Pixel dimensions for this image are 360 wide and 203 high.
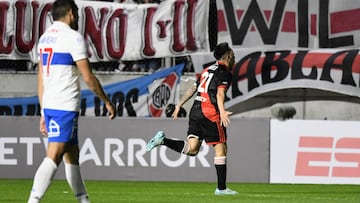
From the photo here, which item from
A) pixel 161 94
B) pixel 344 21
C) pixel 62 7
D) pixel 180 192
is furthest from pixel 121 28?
pixel 62 7

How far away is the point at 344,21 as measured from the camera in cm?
2128

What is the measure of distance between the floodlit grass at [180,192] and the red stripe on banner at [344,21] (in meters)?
4.49

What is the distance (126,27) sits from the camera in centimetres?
2156

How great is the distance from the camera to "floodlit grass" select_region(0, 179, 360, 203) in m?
13.2

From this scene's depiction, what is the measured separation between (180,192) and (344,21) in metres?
7.58

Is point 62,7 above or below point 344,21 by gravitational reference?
above

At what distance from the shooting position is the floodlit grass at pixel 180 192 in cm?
1321

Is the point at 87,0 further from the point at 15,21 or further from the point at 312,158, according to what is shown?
the point at 312,158

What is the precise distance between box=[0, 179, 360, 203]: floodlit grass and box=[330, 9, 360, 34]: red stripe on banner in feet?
14.7

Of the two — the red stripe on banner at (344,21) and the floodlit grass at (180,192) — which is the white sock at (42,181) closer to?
the floodlit grass at (180,192)

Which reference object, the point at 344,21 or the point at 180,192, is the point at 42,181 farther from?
the point at 344,21

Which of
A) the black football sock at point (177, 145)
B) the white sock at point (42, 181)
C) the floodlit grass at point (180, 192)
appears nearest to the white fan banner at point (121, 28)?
the floodlit grass at point (180, 192)

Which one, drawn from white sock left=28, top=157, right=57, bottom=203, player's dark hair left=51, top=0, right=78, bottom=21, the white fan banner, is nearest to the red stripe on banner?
the white fan banner

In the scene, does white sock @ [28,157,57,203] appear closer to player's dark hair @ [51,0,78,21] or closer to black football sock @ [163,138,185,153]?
player's dark hair @ [51,0,78,21]
